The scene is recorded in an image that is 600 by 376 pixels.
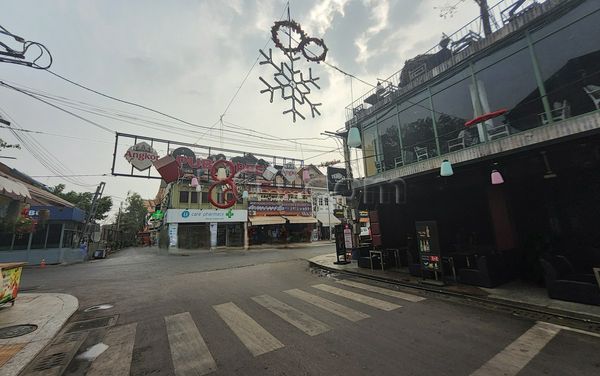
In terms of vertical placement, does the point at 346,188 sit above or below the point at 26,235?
above

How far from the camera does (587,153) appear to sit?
23.2ft

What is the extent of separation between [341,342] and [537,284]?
7.14 metres

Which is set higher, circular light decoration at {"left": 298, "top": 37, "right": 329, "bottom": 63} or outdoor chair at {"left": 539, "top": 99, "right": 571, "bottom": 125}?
circular light decoration at {"left": 298, "top": 37, "right": 329, "bottom": 63}

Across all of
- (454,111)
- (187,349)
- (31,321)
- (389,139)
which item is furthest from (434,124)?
(31,321)

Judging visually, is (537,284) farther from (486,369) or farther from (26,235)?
(26,235)

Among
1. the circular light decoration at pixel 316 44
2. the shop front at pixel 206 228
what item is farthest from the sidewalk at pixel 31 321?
the shop front at pixel 206 228

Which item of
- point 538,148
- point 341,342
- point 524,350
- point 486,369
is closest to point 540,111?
point 538,148

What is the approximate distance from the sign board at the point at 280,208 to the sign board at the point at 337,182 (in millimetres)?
17840

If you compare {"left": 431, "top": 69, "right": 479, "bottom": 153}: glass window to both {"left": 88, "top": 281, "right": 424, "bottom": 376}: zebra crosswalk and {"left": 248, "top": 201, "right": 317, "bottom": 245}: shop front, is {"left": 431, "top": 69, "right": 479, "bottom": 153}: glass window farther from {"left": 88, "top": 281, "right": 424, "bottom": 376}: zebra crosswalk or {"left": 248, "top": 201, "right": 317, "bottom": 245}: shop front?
{"left": 248, "top": 201, "right": 317, "bottom": 245}: shop front

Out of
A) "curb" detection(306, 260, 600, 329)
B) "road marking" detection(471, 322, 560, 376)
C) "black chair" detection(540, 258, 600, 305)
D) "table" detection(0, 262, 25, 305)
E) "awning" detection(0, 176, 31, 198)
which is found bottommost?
"road marking" detection(471, 322, 560, 376)

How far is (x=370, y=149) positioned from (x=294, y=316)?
9735mm

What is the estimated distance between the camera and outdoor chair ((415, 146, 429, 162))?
1030cm

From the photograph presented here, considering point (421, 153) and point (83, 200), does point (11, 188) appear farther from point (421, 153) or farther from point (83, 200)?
point (83, 200)

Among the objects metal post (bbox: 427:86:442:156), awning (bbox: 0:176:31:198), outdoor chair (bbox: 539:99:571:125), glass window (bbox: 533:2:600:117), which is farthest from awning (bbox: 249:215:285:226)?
glass window (bbox: 533:2:600:117)
